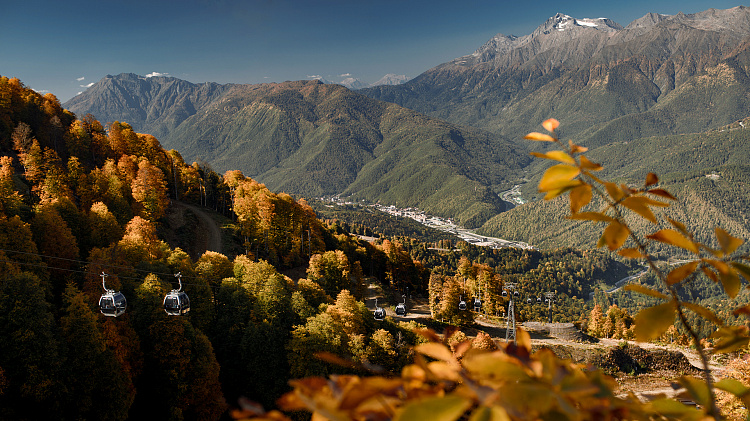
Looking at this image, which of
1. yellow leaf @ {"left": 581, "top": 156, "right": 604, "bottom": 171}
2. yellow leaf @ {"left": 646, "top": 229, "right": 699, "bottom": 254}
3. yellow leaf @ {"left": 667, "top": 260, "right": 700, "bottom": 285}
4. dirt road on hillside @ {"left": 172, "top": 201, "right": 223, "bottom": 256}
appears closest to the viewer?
yellow leaf @ {"left": 581, "top": 156, "right": 604, "bottom": 171}

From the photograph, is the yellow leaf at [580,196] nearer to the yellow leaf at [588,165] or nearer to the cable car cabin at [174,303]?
the yellow leaf at [588,165]

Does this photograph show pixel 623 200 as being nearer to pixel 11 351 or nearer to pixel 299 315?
pixel 11 351

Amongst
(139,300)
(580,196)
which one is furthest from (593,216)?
(139,300)

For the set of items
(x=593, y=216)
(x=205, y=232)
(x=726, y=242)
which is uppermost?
(x=593, y=216)

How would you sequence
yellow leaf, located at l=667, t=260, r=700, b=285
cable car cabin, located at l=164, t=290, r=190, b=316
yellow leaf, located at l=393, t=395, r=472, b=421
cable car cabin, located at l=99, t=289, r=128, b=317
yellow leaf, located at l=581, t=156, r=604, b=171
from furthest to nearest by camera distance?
cable car cabin, located at l=164, t=290, r=190, b=316, cable car cabin, located at l=99, t=289, r=128, b=317, yellow leaf, located at l=667, t=260, r=700, b=285, yellow leaf, located at l=581, t=156, r=604, b=171, yellow leaf, located at l=393, t=395, r=472, b=421

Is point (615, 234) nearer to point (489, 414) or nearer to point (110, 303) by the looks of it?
point (489, 414)

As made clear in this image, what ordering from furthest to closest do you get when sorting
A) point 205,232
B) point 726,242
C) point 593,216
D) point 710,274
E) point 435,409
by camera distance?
point 205,232, point 710,274, point 726,242, point 593,216, point 435,409

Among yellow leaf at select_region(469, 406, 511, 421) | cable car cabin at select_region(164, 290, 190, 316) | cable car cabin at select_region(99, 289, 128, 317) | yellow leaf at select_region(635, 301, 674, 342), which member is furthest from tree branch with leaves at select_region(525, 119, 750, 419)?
cable car cabin at select_region(99, 289, 128, 317)

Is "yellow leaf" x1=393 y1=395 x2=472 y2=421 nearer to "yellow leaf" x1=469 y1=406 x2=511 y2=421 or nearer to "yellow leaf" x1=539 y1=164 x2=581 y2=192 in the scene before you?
"yellow leaf" x1=469 y1=406 x2=511 y2=421
